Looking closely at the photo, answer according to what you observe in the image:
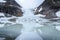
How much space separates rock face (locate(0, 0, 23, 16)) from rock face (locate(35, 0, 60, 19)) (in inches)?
11.1

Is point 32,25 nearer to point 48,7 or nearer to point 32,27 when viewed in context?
point 32,27

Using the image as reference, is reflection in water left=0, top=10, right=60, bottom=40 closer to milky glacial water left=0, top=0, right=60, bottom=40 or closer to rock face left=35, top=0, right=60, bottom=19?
milky glacial water left=0, top=0, right=60, bottom=40

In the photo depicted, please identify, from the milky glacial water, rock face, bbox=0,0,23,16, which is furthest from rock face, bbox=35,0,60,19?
rock face, bbox=0,0,23,16

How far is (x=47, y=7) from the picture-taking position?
1868 millimetres

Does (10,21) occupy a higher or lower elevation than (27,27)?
higher

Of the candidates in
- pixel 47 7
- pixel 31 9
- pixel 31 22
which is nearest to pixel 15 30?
pixel 31 22

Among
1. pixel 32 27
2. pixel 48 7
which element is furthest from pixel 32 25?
pixel 48 7

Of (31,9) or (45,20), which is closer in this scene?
(31,9)

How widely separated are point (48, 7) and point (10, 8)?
557 mm

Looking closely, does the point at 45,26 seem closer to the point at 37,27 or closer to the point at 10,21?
the point at 37,27

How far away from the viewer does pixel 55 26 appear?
193 centimetres

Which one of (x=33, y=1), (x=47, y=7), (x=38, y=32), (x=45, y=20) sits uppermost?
(x=33, y=1)

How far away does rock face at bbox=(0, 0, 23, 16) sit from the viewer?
6.10 ft

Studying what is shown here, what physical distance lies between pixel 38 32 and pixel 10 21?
1.50 ft
